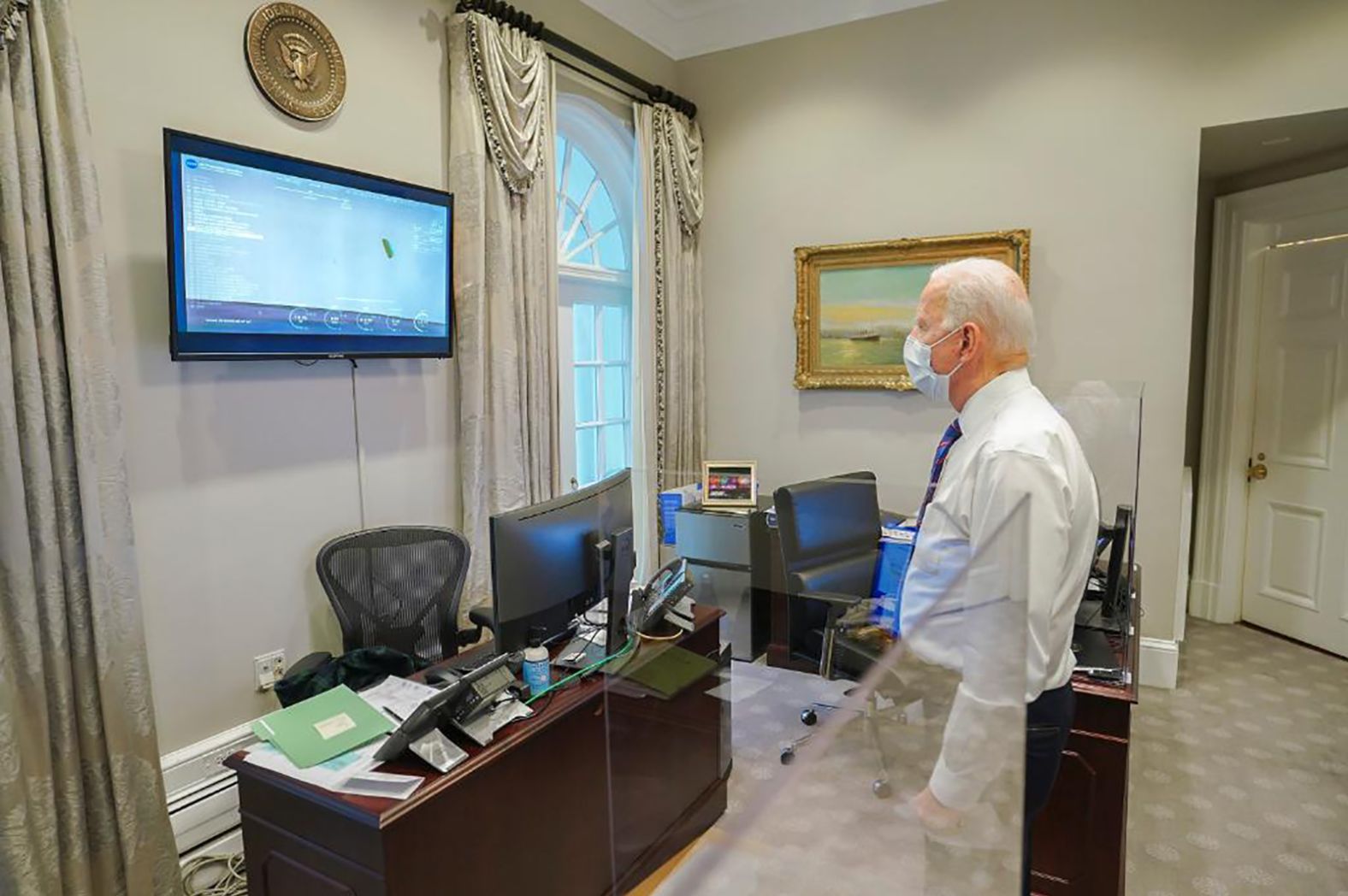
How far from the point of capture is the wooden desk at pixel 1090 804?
1865 mm

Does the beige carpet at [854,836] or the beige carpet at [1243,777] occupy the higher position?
the beige carpet at [854,836]

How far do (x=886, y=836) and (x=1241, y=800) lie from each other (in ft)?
9.02

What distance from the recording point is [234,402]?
7.98 feet

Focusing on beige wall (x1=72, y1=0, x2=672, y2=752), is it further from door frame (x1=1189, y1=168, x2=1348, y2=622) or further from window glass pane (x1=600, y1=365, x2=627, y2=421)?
door frame (x1=1189, y1=168, x2=1348, y2=622)

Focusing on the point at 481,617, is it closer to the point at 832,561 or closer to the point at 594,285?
the point at 832,561

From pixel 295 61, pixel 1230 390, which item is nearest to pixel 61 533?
pixel 295 61

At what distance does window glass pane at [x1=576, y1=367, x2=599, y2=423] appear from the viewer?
4.05 meters

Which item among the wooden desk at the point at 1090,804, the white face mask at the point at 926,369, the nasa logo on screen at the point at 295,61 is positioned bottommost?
the wooden desk at the point at 1090,804

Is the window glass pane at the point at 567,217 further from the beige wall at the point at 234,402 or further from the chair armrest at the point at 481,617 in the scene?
the chair armrest at the point at 481,617

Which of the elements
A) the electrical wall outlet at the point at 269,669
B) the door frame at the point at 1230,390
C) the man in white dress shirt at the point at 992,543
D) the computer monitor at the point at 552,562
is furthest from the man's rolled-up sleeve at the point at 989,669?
the door frame at the point at 1230,390

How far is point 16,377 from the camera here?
1.83m

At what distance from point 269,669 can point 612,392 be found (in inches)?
87.4

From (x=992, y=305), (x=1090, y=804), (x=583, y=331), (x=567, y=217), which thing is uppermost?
(x=567, y=217)

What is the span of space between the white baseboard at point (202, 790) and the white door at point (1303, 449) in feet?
16.2
